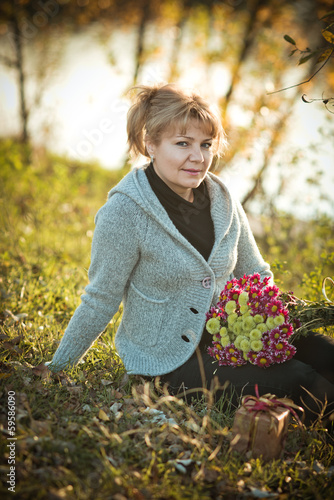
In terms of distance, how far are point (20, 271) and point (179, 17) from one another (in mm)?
6036

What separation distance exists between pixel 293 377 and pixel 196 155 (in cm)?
128

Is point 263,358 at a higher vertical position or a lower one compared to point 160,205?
lower

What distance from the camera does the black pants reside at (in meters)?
2.10

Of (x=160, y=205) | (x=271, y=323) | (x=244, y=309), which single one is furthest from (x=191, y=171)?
(x=271, y=323)

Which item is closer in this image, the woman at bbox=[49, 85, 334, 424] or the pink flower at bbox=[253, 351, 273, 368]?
the pink flower at bbox=[253, 351, 273, 368]

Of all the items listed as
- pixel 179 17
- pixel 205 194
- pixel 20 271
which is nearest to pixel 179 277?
pixel 205 194

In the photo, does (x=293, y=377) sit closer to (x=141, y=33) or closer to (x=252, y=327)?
(x=252, y=327)

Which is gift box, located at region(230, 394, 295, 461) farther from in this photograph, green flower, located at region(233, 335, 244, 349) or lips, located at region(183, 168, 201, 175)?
lips, located at region(183, 168, 201, 175)

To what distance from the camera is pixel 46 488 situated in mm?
1512

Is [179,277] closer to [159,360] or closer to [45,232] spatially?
[159,360]

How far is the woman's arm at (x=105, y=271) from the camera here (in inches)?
Answer: 90.4

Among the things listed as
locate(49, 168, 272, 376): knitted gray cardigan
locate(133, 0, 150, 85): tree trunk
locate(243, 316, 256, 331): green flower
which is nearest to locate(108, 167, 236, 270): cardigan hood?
locate(49, 168, 272, 376): knitted gray cardigan

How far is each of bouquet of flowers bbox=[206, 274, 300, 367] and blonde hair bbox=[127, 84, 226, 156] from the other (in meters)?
0.94

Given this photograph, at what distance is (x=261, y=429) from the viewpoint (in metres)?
1.83
